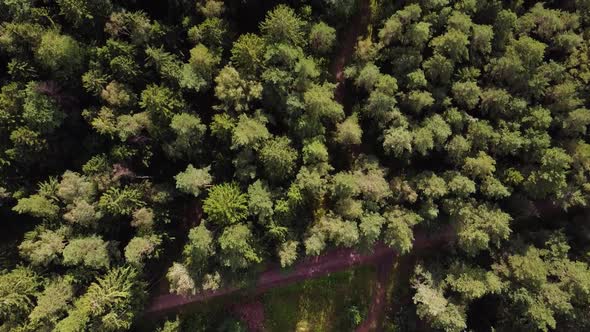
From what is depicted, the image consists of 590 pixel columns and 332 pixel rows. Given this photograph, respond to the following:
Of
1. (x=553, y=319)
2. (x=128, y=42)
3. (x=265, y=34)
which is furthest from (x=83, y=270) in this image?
(x=553, y=319)

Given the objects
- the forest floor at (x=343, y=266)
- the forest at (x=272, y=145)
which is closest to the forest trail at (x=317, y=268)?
the forest floor at (x=343, y=266)

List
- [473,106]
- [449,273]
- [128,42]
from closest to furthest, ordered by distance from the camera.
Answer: [128,42], [473,106], [449,273]

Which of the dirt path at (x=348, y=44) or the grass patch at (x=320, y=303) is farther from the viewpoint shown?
the grass patch at (x=320, y=303)

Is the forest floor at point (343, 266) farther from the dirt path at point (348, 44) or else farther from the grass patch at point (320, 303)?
the grass patch at point (320, 303)

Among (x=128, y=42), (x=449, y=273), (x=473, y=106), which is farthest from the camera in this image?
(x=449, y=273)

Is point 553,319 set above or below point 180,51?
below

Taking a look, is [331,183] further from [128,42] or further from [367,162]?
[128,42]
